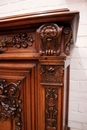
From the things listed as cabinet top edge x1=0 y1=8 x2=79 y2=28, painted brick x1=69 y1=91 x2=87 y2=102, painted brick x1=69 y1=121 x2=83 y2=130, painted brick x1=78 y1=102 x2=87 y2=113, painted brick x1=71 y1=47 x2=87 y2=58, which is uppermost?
cabinet top edge x1=0 y1=8 x2=79 y2=28

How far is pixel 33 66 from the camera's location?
19.9 inches

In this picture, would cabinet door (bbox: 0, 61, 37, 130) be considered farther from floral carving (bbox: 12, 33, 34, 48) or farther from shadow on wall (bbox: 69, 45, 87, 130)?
shadow on wall (bbox: 69, 45, 87, 130)

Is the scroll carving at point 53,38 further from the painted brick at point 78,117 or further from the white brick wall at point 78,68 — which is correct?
the painted brick at point 78,117

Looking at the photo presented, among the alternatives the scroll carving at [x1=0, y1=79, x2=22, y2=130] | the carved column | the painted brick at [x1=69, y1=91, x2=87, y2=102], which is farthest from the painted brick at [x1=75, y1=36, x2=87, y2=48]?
the scroll carving at [x1=0, y1=79, x2=22, y2=130]

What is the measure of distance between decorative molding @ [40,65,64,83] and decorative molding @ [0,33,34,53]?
12 centimetres

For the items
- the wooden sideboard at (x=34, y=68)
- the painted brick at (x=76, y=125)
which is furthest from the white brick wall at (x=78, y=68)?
the wooden sideboard at (x=34, y=68)

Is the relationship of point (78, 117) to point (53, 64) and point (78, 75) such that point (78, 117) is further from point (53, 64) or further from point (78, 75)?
point (53, 64)

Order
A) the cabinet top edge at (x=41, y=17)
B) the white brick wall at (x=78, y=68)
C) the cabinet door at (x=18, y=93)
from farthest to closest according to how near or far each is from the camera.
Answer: the white brick wall at (x=78, y=68), the cabinet door at (x=18, y=93), the cabinet top edge at (x=41, y=17)

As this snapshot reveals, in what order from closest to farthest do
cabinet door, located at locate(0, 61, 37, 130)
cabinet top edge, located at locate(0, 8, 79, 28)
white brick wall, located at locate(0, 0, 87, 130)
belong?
cabinet top edge, located at locate(0, 8, 79, 28), cabinet door, located at locate(0, 61, 37, 130), white brick wall, located at locate(0, 0, 87, 130)

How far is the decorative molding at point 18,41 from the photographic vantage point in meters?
0.50

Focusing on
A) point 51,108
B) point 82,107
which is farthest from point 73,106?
point 51,108

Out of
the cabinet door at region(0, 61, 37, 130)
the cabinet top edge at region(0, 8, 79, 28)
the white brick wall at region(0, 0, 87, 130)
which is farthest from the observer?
the white brick wall at region(0, 0, 87, 130)

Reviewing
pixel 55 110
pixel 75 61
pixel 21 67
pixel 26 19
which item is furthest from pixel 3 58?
pixel 75 61

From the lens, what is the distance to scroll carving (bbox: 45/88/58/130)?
49 cm
